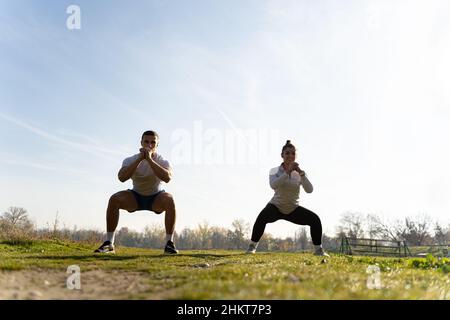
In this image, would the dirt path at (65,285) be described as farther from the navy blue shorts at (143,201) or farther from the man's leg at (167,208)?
the navy blue shorts at (143,201)

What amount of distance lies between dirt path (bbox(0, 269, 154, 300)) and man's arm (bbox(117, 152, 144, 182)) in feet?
12.5

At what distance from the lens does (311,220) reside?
383 inches

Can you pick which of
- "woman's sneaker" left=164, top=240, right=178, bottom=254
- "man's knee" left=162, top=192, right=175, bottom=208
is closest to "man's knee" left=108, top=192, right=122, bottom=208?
"man's knee" left=162, top=192, right=175, bottom=208

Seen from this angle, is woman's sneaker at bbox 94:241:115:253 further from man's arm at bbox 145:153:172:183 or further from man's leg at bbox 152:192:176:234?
man's arm at bbox 145:153:172:183

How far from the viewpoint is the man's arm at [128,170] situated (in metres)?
8.16

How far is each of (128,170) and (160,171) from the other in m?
0.76

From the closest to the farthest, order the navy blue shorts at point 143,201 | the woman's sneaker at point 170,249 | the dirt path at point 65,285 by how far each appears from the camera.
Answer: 1. the dirt path at point 65,285
2. the woman's sneaker at point 170,249
3. the navy blue shorts at point 143,201

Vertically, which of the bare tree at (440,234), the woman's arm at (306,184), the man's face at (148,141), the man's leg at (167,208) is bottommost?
the bare tree at (440,234)

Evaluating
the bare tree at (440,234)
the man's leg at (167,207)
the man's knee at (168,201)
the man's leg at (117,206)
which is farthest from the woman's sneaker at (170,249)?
the bare tree at (440,234)

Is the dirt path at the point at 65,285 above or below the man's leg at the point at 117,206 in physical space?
below

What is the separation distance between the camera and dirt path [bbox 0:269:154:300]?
305cm

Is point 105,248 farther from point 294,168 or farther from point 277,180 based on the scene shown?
point 294,168

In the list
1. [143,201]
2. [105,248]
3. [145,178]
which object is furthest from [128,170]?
[105,248]

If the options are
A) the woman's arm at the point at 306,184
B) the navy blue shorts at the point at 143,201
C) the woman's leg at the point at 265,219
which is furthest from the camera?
the woman's leg at the point at 265,219
